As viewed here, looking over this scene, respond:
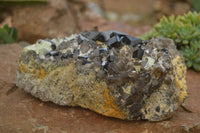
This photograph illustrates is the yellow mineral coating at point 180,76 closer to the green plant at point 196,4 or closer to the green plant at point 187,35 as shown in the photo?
the green plant at point 187,35

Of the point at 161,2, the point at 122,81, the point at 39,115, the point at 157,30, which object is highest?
the point at 161,2

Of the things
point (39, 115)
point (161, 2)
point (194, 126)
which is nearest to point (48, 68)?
point (39, 115)

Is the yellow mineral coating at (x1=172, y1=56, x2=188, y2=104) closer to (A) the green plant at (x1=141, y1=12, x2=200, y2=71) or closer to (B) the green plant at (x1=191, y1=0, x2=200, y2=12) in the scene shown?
(A) the green plant at (x1=141, y1=12, x2=200, y2=71)

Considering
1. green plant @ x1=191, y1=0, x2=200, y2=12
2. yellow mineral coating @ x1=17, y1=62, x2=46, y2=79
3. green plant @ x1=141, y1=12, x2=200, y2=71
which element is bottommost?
yellow mineral coating @ x1=17, y1=62, x2=46, y2=79

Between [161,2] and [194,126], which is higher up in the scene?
[161,2]

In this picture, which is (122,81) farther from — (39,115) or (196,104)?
(196,104)

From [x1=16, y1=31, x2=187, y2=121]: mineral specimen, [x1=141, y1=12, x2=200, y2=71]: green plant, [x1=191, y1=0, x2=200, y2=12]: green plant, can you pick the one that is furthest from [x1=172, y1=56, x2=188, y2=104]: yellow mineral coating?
[x1=191, y1=0, x2=200, y2=12]: green plant
